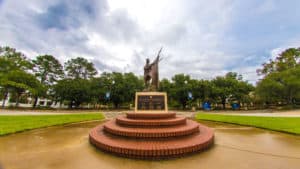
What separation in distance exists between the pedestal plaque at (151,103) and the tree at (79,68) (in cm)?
2911

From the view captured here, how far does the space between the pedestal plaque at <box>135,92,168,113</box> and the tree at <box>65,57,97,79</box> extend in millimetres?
29106

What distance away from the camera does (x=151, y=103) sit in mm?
7234

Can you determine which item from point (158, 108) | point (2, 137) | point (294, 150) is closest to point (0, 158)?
point (2, 137)

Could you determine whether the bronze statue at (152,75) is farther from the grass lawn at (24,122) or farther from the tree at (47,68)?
the tree at (47,68)

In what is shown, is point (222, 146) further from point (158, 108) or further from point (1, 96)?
point (1, 96)

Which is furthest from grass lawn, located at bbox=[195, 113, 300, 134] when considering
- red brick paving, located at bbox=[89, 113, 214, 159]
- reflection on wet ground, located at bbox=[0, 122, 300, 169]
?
red brick paving, located at bbox=[89, 113, 214, 159]

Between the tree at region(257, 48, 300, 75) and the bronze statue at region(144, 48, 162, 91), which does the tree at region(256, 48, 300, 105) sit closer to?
the tree at region(257, 48, 300, 75)

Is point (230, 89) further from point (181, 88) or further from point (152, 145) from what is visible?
point (152, 145)

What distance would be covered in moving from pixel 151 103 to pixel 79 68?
30356mm

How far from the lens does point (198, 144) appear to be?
12.7ft

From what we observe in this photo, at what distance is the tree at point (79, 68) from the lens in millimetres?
31484

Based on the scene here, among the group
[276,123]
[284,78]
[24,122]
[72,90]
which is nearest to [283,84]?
[284,78]

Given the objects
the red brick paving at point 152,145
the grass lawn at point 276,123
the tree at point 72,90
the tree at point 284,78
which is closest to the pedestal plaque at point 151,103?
the red brick paving at point 152,145

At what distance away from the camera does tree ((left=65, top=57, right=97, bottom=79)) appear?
31.5m
